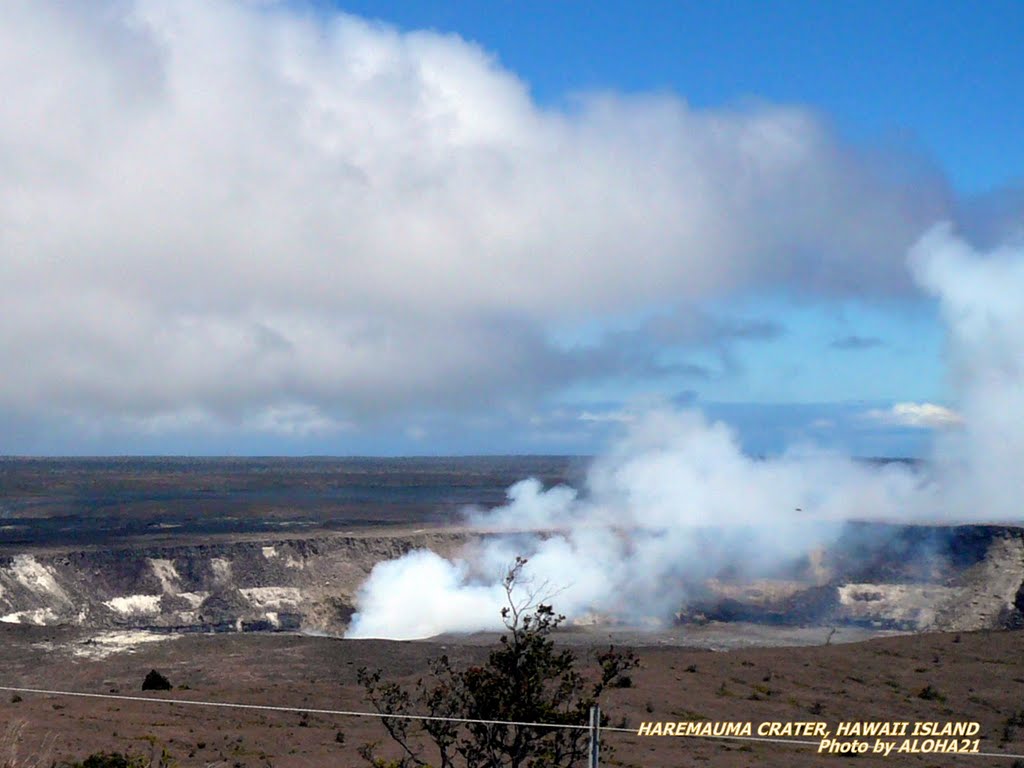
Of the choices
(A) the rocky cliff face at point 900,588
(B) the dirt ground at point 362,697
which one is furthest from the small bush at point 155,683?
(A) the rocky cliff face at point 900,588

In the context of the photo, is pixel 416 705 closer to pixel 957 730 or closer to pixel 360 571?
pixel 957 730

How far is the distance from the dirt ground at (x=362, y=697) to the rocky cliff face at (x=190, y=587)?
12385 millimetres

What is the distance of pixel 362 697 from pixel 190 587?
35.3 meters

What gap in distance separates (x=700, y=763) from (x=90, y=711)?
52.0 ft

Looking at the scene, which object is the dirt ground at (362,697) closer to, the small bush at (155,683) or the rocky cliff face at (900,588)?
the small bush at (155,683)

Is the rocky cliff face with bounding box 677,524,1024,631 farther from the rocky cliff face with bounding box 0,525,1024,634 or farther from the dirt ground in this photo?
the dirt ground

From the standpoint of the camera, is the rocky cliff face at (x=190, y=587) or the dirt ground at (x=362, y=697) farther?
the rocky cliff face at (x=190, y=587)

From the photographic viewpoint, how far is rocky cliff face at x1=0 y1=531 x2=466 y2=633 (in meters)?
59.6

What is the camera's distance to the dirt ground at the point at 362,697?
24.6 meters

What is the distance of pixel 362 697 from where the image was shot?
1277 inches

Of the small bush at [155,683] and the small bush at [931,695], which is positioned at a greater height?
the small bush at [931,695]

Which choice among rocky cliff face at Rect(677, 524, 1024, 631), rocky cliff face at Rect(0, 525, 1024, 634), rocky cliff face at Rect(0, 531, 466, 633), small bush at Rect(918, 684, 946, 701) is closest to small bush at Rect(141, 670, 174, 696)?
small bush at Rect(918, 684, 946, 701)

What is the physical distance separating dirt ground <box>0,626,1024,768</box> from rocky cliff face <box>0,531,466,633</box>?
488 inches

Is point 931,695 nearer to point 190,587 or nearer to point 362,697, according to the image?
point 362,697
